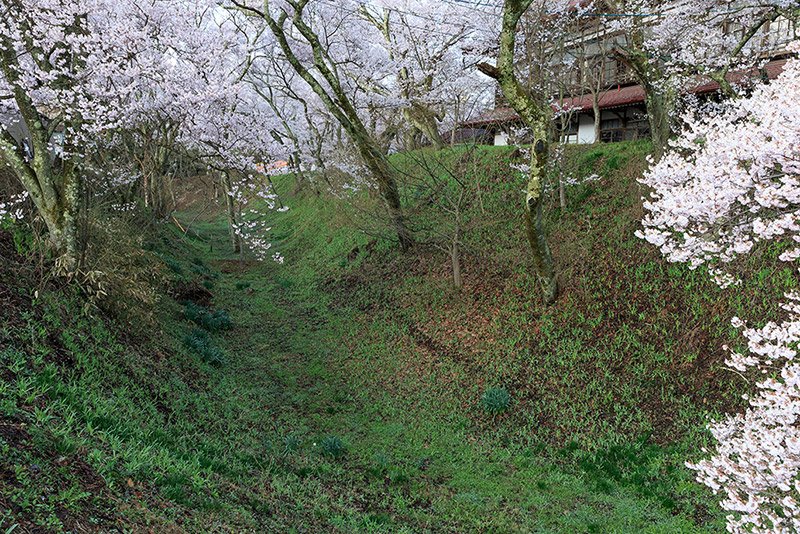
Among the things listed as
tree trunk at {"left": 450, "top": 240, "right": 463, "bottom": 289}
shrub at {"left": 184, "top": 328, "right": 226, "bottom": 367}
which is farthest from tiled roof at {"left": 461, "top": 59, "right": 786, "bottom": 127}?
shrub at {"left": 184, "top": 328, "right": 226, "bottom": 367}

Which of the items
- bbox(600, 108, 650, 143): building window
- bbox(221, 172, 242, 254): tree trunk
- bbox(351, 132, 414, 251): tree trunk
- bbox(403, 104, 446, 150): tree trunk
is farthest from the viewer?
bbox(600, 108, 650, 143): building window

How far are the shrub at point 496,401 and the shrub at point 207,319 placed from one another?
7.17m

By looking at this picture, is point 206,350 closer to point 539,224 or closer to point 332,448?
point 332,448

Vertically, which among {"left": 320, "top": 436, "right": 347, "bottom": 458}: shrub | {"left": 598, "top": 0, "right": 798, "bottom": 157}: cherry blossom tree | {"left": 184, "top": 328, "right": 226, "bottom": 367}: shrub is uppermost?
{"left": 598, "top": 0, "right": 798, "bottom": 157}: cherry blossom tree

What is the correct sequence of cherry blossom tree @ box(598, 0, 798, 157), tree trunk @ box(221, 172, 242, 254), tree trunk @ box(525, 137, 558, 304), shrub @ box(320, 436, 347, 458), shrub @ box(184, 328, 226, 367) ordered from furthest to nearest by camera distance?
tree trunk @ box(221, 172, 242, 254) < cherry blossom tree @ box(598, 0, 798, 157) < shrub @ box(184, 328, 226, 367) < tree trunk @ box(525, 137, 558, 304) < shrub @ box(320, 436, 347, 458)

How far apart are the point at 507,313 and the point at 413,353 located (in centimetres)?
251

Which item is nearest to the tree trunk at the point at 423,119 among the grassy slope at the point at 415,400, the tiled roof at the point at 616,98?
the tiled roof at the point at 616,98

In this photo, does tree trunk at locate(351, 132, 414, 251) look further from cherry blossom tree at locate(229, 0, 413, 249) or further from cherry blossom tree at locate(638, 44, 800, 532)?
cherry blossom tree at locate(638, 44, 800, 532)

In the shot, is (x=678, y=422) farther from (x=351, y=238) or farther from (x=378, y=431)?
(x=351, y=238)

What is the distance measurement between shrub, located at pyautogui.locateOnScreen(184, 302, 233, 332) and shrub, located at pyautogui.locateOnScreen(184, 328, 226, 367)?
1.15 meters

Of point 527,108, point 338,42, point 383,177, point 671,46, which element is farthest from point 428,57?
point 527,108

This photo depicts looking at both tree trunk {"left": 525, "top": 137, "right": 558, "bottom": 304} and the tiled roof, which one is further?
the tiled roof

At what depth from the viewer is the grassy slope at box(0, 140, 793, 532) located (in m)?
4.62

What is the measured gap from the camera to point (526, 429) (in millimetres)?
8359
